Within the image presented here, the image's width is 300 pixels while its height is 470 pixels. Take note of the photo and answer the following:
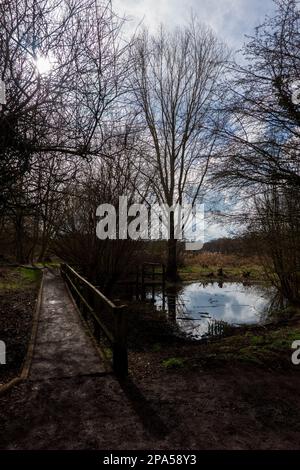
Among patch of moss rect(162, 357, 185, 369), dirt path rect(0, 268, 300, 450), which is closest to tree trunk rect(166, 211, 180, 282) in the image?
patch of moss rect(162, 357, 185, 369)

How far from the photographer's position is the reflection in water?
40.3 ft

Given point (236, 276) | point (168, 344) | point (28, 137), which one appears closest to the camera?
point (28, 137)

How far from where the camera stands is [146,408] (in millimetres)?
3934

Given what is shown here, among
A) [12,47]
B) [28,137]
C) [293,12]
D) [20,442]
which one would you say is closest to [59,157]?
[28,137]

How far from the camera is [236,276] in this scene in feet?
87.4

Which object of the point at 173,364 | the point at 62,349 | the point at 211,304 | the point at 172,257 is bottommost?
the point at 211,304

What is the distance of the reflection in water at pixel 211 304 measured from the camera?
1227cm

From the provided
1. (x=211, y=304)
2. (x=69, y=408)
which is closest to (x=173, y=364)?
(x=69, y=408)

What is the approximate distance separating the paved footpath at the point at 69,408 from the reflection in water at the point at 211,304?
217 inches

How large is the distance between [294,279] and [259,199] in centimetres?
519

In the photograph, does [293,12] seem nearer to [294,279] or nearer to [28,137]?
[28,137]

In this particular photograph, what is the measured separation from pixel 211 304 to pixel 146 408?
12.2 metres

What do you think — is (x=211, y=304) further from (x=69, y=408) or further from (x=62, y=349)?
(x=69, y=408)

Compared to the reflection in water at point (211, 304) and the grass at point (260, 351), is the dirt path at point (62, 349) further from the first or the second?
the reflection in water at point (211, 304)
